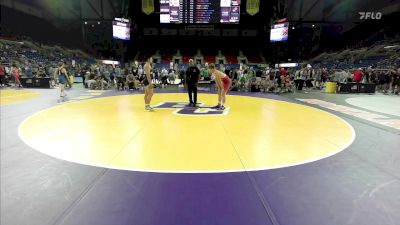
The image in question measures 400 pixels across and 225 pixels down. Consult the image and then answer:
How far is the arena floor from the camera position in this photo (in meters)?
2.30

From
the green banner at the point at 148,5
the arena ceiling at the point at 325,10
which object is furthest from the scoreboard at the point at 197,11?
the arena ceiling at the point at 325,10

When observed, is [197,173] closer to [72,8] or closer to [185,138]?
[185,138]

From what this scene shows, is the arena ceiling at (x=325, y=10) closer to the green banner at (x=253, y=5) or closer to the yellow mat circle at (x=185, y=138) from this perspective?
the green banner at (x=253, y=5)

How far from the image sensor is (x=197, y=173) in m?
3.17

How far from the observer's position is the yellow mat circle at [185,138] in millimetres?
3590

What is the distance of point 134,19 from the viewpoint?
112 feet

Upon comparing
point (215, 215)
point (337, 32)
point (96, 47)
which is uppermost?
point (337, 32)

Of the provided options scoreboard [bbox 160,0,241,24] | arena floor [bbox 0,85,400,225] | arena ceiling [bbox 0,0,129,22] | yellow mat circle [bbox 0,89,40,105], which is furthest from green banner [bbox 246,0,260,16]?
arena floor [bbox 0,85,400,225]

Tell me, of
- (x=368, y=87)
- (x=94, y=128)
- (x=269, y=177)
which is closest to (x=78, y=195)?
(x=269, y=177)

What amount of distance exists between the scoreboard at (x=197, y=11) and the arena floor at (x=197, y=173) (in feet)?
63.1

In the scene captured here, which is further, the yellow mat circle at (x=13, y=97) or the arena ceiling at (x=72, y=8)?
the arena ceiling at (x=72, y=8)

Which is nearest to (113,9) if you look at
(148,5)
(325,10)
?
(148,5)

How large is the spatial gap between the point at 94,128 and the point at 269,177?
12.8ft

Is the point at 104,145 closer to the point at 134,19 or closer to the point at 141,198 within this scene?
the point at 141,198
